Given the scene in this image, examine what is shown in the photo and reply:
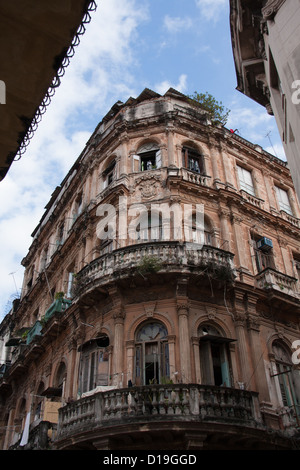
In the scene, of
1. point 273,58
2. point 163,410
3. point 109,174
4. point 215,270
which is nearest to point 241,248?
point 215,270

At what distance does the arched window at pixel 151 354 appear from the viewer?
13.6 metres

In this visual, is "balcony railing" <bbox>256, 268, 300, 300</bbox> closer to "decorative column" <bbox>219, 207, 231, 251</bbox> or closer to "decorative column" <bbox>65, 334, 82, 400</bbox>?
"decorative column" <bbox>219, 207, 231, 251</bbox>

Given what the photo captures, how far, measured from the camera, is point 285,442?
42.6 ft

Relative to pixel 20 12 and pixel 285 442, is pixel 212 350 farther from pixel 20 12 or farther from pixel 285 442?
pixel 20 12

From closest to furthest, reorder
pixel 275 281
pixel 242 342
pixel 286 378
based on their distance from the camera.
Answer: pixel 242 342 < pixel 286 378 < pixel 275 281

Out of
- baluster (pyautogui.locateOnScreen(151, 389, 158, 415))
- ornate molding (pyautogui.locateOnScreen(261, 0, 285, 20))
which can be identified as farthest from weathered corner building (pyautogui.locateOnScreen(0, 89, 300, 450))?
ornate molding (pyautogui.locateOnScreen(261, 0, 285, 20))

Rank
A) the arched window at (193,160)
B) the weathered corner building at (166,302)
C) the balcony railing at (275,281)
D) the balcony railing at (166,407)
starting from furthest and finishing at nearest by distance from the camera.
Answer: the arched window at (193,160), the balcony railing at (275,281), the weathered corner building at (166,302), the balcony railing at (166,407)

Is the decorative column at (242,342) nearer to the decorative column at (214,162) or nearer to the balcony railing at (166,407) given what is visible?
the balcony railing at (166,407)

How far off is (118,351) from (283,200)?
38.5 ft

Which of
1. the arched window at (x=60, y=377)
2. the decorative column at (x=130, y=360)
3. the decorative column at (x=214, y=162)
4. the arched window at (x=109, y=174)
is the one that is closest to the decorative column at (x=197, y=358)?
the decorative column at (x=130, y=360)

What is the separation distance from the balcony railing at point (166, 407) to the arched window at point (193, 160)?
31.5ft

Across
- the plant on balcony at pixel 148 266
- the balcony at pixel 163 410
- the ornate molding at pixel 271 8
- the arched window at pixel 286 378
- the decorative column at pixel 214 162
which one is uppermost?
the decorative column at pixel 214 162

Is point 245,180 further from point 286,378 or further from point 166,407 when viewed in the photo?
point 166,407

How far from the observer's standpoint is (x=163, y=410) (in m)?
12.0
